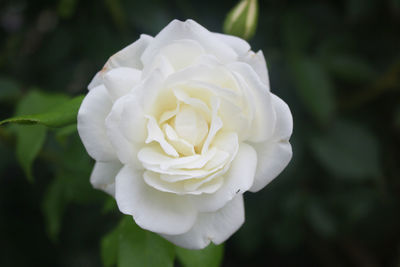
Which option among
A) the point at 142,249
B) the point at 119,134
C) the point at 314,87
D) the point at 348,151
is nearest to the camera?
the point at 119,134

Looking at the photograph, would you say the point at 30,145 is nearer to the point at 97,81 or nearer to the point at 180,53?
the point at 97,81

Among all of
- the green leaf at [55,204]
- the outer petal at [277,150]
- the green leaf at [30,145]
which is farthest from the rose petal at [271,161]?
the green leaf at [55,204]

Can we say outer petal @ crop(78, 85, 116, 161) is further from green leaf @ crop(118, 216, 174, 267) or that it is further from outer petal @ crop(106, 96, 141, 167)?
green leaf @ crop(118, 216, 174, 267)

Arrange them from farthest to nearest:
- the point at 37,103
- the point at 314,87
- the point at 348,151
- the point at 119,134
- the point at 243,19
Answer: the point at 348,151
the point at 314,87
the point at 37,103
the point at 243,19
the point at 119,134

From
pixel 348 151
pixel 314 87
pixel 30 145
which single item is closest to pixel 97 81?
pixel 30 145

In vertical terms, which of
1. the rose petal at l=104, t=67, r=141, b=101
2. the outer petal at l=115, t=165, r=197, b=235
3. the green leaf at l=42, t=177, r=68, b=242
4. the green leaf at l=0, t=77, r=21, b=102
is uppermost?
the rose petal at l=104, t=67, r=141, b=101

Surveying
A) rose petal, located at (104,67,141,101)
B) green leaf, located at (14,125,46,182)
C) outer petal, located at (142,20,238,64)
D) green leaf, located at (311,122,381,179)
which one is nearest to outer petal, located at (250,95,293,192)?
outer petal, located at (142,20,238,64)

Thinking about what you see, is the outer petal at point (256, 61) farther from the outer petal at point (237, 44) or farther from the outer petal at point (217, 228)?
the outer petal at point (217, 228)

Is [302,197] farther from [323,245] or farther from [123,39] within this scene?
[123,39]
